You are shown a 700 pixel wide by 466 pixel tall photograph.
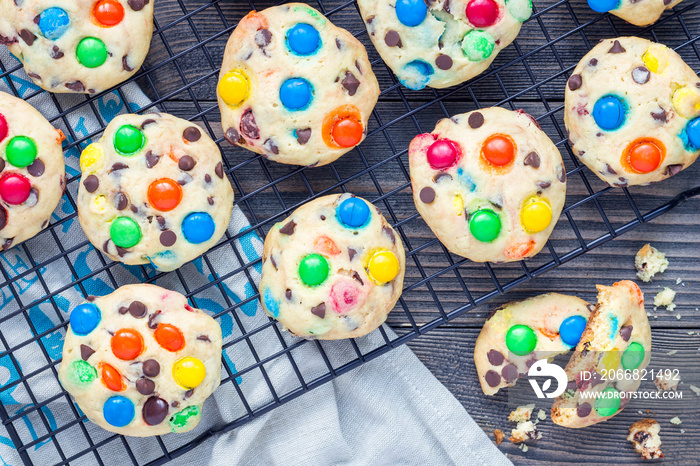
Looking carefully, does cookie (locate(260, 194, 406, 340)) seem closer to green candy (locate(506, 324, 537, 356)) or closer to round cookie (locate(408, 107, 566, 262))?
round cookie (locate(408, 107, 566, 262))

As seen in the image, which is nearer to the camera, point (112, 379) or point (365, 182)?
point (112, 379)

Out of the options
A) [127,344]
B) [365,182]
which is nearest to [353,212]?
[365,182]

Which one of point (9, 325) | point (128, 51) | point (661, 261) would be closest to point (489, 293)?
point (661, 261)

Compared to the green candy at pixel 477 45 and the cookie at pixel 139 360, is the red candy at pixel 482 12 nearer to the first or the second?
the green candy at pixel 477 45

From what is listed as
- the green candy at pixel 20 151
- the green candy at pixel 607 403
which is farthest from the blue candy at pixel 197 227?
the green candy at pixel 607 403

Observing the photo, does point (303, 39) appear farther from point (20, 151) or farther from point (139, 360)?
point (139, 360)

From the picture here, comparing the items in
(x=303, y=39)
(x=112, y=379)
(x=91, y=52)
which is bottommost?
(x=112, y=379)
